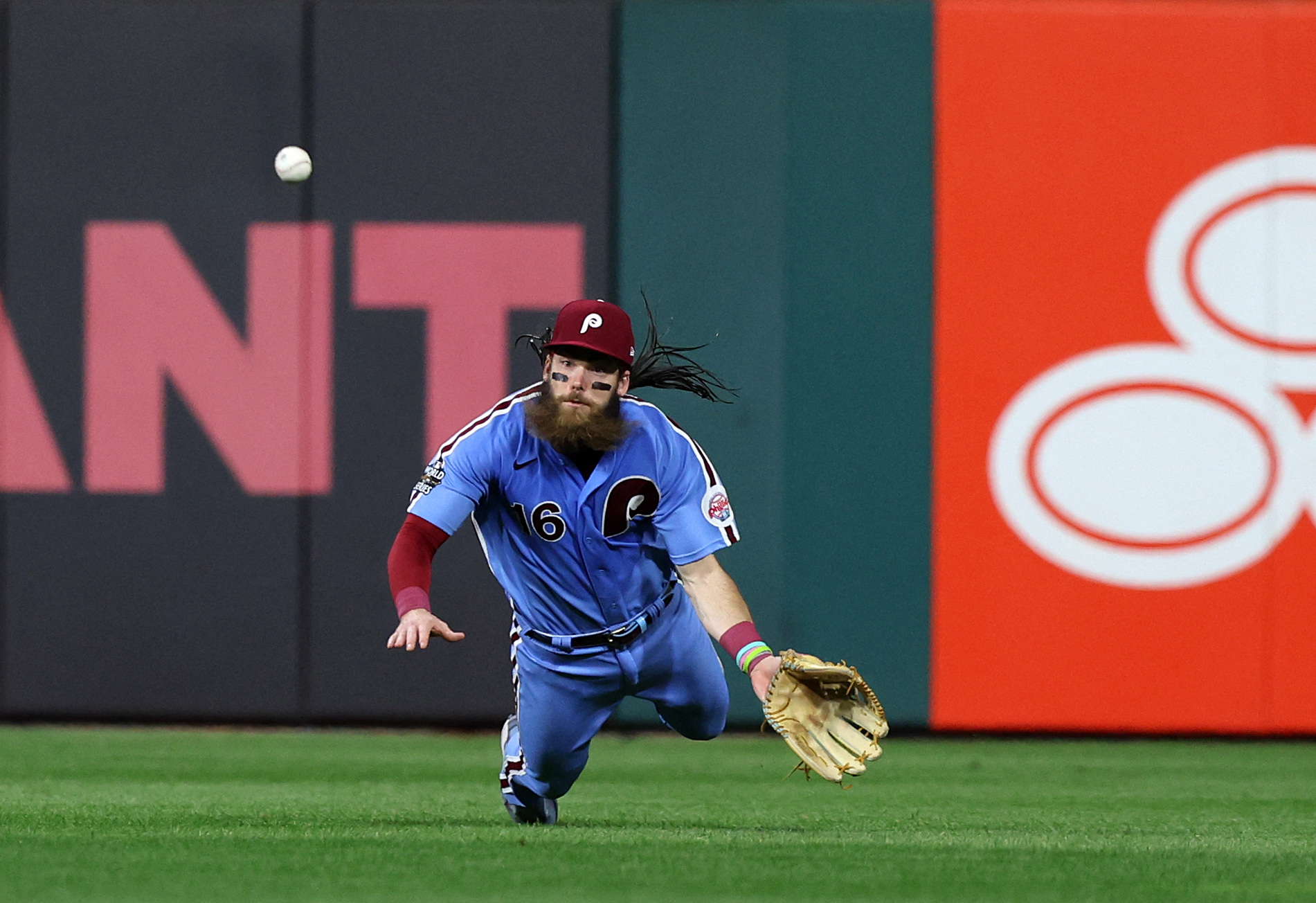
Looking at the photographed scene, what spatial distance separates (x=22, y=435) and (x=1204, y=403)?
560cm

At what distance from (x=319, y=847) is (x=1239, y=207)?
19.3 ft

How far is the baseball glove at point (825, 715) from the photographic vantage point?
179 inches

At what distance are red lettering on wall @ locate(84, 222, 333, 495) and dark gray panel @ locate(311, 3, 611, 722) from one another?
11cm

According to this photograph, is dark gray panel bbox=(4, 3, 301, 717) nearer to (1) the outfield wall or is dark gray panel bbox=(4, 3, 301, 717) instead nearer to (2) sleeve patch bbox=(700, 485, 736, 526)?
(1) the outfield wall

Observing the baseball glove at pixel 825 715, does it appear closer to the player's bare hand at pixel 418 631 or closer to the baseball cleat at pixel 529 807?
the player's bare hand at pixel 418 631

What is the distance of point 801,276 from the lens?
8.71 meters

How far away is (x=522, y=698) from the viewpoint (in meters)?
5.38

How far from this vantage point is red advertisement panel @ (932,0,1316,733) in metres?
8.60

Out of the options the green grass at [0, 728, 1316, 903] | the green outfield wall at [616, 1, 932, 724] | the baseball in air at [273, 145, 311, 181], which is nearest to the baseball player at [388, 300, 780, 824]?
the green grass at [0, 728, 1316, 903]

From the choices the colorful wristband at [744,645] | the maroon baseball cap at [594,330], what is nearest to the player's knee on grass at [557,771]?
the colorful wristband at [744,645]

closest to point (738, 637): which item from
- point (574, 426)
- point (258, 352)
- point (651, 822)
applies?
point (574, 426)

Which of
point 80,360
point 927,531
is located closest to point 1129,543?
point 927,531

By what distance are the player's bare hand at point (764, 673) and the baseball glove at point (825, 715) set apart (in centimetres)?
1

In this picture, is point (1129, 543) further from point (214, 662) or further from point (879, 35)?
point (214, 662)
